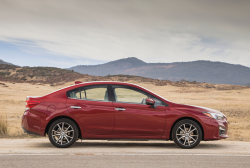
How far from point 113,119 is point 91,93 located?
868 mm

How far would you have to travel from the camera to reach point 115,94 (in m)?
7.23

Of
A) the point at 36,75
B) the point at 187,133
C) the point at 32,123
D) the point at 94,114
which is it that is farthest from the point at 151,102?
the point at 36,75

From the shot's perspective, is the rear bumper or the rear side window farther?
the rear side window

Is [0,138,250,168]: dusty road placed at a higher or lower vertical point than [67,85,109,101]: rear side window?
lower

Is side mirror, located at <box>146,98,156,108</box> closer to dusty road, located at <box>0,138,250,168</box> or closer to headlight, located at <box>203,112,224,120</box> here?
dusty road, located at <box>0,138,250,168</box>

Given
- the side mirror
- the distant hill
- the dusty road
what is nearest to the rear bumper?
the dusty road

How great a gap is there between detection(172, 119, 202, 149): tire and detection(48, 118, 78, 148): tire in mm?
2424

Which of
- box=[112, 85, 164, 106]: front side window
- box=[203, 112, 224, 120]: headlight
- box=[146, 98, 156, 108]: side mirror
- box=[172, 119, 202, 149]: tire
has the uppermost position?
box=[112, 85, 164, 106]: front side window

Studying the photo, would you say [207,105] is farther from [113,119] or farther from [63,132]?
[63,132]

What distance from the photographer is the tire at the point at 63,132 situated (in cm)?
702

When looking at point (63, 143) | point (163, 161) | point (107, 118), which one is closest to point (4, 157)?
point (63, 143)

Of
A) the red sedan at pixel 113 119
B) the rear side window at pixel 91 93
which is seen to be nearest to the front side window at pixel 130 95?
the red sedan at pixel 113 119

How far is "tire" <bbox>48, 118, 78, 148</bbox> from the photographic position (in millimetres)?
7023

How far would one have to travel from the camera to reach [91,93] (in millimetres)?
7293
